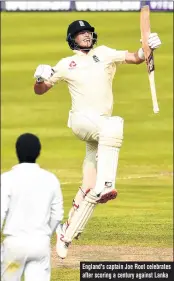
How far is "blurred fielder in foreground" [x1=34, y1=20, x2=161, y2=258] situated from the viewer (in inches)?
508

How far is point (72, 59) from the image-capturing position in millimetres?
13086

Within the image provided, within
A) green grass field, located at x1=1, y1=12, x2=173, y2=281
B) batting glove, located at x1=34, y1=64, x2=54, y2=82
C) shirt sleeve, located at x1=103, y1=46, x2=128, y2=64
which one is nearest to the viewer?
batting glove, located at x1=34, y1=64, x2=54, y2=82

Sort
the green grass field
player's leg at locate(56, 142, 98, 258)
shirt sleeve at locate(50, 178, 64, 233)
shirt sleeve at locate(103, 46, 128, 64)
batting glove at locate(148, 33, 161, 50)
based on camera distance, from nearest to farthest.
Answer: shirt sleeve at locate(50, 178, 64, 233) → batting glove at locate(148, 33, 161, 50) → shirt sleeve at locate(103, 46, 128, 64) → player's leg at locate(56, 142, 98, 258) → the green grass field

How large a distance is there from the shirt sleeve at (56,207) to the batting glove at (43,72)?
2.61 metres

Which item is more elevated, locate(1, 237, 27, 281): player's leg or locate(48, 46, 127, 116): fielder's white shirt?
locate(48, 46, 127, 116): fielder's white shirt

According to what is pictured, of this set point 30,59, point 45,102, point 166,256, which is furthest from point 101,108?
point 30,59

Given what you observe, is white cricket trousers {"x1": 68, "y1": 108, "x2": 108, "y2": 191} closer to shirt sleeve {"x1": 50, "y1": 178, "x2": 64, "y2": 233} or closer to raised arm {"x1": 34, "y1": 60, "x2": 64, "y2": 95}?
raised arm {"x1": 34, "y1": 60, "x2": 64, "y2": 95}

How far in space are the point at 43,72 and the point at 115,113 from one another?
53.3ft

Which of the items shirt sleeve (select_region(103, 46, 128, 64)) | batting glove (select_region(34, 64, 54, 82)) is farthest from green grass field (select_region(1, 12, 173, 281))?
shirt sleeve (select_region(103, 46, 128, 64))

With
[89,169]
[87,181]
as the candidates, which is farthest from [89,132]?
[87,181]

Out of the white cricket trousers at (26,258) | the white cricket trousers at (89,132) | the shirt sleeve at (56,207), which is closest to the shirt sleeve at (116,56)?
the white cricket trousers at (89,132)

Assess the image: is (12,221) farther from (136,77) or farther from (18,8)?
(18,8)

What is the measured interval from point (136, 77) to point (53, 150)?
7.00m

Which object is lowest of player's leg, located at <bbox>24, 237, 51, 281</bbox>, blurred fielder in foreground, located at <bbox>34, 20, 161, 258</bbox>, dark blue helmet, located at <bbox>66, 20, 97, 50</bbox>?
player's leg, located at <bbox>24, 237, 51, 281</bbox>
